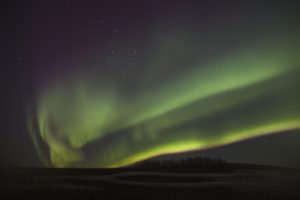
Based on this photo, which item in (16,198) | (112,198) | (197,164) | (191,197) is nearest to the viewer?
(16,198)

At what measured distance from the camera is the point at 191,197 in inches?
857

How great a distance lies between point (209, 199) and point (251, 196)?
3.10m

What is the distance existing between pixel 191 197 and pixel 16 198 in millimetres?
11304

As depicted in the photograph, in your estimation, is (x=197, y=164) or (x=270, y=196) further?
(x=197, y=164)

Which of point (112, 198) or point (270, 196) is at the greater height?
point (112, 198)

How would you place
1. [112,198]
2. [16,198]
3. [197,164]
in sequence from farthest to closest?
[197,164], [112,198], [16,198]

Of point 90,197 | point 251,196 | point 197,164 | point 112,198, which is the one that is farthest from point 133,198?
point 197,164

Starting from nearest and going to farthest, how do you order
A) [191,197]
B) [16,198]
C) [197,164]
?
[16,198]
[191,197]
[197,164]

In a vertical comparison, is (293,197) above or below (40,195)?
below

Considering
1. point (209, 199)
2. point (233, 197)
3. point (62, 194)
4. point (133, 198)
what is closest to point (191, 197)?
point (209, 199)

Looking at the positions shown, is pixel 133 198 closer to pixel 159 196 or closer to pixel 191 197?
pixel 159 196

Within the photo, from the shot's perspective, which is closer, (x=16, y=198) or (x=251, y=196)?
(x=16, y=198)

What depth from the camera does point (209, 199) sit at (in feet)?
68.1

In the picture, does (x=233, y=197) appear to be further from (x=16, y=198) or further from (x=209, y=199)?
(x=16, y=198)
